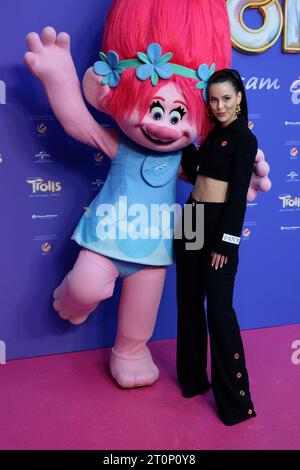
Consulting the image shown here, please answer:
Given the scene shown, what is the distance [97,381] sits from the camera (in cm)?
181

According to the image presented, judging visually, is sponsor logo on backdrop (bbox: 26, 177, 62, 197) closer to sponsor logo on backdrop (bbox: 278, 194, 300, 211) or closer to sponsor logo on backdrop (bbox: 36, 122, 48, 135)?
sponsor logo on backdrop (bbox: 36, 122, 48, 135)

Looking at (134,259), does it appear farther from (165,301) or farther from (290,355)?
(290,355)

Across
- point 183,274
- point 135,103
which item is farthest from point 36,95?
point 183,274

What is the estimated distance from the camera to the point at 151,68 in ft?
4.91

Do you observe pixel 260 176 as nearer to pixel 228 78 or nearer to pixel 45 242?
pixel 228 78

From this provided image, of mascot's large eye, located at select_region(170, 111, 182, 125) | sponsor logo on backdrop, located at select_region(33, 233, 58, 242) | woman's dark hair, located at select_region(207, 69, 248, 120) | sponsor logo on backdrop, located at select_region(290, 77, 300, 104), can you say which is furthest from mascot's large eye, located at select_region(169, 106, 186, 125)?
sponsor logo on backdrop, located at select_region(290, 77, 300, 104)

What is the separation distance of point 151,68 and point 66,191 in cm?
62

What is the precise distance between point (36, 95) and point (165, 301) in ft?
3.01

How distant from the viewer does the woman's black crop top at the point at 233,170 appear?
1496 mm

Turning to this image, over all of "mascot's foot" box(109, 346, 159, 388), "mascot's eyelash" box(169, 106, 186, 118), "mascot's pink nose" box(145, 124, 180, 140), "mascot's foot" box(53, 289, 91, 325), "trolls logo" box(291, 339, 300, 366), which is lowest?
"trolls logo" box(291, 339, 300, 366)

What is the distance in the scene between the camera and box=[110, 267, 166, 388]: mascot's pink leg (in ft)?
5.62

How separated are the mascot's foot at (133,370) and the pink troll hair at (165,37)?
797 mm

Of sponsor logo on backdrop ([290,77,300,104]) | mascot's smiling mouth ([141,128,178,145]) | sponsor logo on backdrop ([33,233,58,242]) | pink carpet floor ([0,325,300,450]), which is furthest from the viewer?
sponsor logo on backdrop ([290,77,300,104])

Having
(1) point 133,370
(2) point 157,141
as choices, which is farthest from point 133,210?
(1) point 133,370
